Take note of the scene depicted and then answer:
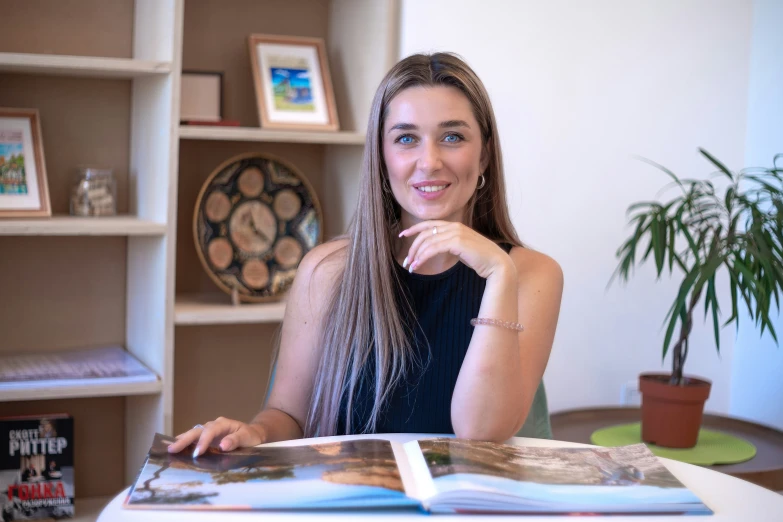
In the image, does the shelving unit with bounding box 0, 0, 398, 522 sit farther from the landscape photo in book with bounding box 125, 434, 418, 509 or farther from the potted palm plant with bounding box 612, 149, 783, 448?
the landscape photo in book with bounding box 125, 434, 418, 509

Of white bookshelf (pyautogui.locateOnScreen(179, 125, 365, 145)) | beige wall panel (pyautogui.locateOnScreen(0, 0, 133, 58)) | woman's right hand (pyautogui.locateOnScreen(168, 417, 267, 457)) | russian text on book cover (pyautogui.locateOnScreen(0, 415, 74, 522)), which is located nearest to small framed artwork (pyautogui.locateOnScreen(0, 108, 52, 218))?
beige wall panel (pyautogui.locateOnScreen(0, 0, 133, 58))

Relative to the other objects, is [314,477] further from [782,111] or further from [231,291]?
[782,111]

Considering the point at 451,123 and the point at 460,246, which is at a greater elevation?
the point at 451,123

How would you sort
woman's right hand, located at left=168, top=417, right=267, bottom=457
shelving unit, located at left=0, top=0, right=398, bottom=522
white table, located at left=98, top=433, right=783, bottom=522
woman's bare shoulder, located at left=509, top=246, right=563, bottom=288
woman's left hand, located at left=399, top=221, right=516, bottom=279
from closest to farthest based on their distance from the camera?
white table, located at left=98, top=433, right=783, bottom=522 < woman's right hand, located at left=168, top=417, right=267, bottom=457 < woman's left hand, located at left=399, top=221, right=516, bottom=279 < woman's bare shoulder, located at left=509, top=246, right=563, bottom=288 < shelving unit, located at left=0, top=0, right=398, bottom=522

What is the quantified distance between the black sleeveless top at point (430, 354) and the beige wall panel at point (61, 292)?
105 centimetres

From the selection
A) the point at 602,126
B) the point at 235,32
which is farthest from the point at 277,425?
the point at 602,126

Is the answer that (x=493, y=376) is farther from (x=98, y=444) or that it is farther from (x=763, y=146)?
(x=763, y=146)

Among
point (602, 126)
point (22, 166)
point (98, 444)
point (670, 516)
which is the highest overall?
point (602, 126)

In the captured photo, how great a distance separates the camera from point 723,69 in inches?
108

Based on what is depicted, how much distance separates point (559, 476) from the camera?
1081mm

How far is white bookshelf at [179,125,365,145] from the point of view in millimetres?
2113

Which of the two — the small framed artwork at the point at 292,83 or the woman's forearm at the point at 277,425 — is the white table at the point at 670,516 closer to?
the woman's forearm at the point at 277,425

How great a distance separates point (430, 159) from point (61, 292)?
1.23 m

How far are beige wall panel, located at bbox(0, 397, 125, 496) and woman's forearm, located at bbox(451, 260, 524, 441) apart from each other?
1328 millimetres
